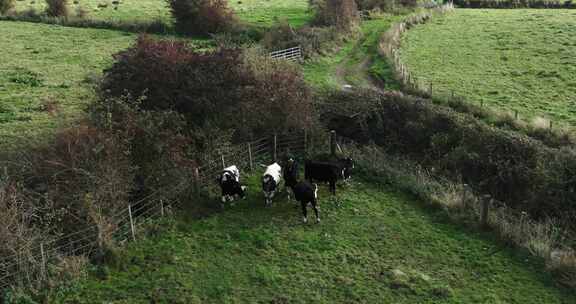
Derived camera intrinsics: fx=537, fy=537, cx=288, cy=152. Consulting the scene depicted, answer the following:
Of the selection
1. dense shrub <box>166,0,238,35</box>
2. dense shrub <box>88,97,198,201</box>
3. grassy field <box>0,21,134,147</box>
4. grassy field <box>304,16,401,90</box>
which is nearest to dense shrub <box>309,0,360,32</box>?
grassy field <box>304,16,401,90</box>

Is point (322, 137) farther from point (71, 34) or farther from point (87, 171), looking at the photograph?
point (71, 34)

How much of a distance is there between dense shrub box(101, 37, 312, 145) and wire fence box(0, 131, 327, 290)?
771 mm

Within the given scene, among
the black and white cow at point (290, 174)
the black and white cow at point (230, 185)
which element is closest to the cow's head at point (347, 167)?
the black and white cow at point (290, 174)

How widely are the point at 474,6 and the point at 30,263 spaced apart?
62.1 metres

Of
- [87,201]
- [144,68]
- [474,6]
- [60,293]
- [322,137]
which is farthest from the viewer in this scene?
[474,6]

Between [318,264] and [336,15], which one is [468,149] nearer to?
[318,264]

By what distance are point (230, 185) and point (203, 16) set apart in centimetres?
3163

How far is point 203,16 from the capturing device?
46.0 meters

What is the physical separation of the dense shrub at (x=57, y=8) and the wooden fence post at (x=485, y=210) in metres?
45.6

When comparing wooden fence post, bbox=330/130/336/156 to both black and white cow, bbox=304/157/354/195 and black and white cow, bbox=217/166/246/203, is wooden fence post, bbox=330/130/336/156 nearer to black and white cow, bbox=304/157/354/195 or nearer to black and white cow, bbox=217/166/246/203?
black and white cow, bbox=304/157/354/195

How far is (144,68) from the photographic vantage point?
67.2 ft

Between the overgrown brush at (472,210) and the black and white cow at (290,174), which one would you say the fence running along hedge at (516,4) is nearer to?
the overgrown brush at (472,210)

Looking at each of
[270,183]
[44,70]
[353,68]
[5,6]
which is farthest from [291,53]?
[5,6]

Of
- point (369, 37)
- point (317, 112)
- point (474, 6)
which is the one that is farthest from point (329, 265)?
point (474, 6)
